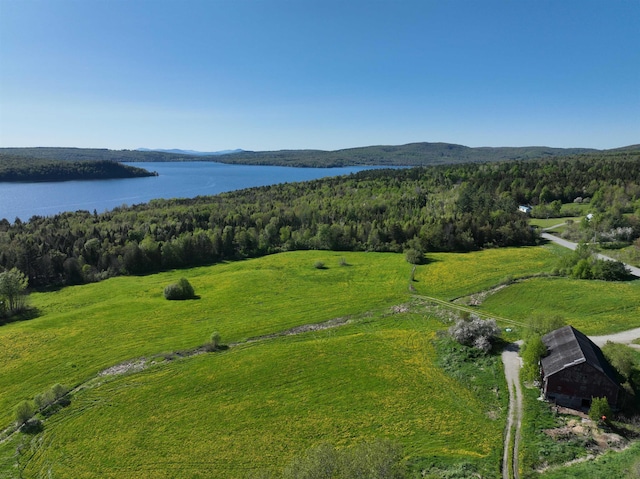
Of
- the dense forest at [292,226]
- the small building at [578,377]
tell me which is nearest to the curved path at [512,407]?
the small building at [578,377]

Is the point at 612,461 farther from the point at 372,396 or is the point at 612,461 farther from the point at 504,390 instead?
the point at 372,396

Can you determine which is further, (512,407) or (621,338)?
(621,338)

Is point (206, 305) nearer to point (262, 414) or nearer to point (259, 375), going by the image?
point (259, 375)

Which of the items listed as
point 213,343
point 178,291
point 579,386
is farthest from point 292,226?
point 579,386

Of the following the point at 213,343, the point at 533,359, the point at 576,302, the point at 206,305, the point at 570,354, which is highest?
the point at 570,354

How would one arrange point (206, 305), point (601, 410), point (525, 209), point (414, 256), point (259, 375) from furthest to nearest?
point (525, 209) → point (414, 256) → point (206, 305) → point (259, 375) → point (601, 410)

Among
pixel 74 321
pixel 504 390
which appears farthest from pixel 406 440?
pixel 74 321
